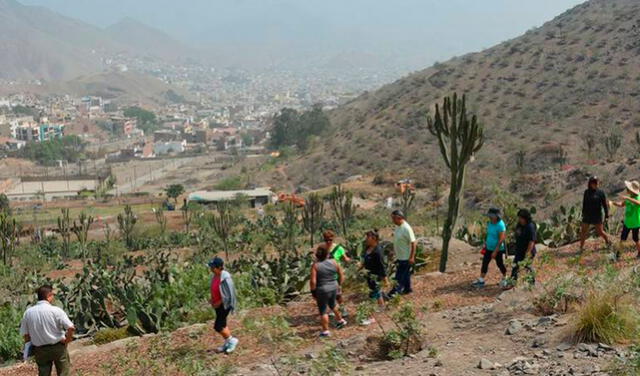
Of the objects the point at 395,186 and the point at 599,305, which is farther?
Answer: the point at 395,186

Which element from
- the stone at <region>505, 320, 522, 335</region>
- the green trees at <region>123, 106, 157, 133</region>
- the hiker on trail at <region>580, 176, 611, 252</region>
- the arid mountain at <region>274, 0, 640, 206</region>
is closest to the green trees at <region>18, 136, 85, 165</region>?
the green trees at <region>123, 106, 157, 133</region>

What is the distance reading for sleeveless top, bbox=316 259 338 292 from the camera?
295 inches

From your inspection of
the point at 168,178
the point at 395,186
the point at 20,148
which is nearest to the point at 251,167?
the point at 168,178

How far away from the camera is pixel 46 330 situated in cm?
638

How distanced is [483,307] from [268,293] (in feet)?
11.6

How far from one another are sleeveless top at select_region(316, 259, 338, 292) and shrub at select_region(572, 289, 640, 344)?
2.66 metres

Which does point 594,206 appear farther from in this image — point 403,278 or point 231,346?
point 231,346

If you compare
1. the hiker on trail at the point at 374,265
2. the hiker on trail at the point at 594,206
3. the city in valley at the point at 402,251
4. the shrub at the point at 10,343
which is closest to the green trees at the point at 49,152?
the city in valley at the point at 402,251

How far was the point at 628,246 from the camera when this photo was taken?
34.0ft

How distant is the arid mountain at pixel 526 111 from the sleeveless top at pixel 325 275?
75.9 feet

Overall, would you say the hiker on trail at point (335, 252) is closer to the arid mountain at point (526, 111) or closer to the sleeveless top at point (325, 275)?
the sleeveless top at point (325, 275)

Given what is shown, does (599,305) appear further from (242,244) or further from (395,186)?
(395,186)

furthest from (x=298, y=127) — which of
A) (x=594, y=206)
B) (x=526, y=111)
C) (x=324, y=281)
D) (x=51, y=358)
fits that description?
(x=51, y=358)

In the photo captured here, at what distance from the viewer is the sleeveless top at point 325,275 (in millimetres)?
7504
